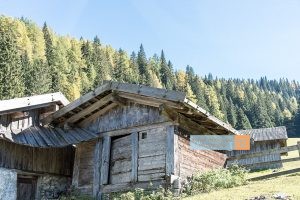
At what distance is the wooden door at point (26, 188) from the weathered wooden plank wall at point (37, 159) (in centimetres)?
84

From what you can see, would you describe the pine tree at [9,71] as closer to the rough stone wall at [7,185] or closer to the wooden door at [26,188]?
the wooden door at [26,188]

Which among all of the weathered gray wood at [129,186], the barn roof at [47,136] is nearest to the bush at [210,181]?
the weathered gray wood at [129,186]

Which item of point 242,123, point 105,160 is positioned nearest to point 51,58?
point 242,123

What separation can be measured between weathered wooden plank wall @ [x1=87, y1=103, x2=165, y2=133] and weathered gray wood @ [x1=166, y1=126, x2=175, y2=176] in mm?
606

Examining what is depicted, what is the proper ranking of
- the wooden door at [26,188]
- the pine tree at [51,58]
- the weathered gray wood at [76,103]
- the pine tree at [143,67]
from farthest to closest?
1. the pine tree at [143,67]
2. the pine tree at [51,58]
3. the wooden door at [26,188]
4. the weathered gray wood at [76,103]

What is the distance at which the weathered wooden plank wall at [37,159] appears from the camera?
16891 mm

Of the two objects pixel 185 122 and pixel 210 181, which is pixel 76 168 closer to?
pixel 185 122

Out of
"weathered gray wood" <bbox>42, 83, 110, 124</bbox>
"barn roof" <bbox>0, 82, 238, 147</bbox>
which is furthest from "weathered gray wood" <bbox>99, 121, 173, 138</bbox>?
"weathered gray wood" <bbox>42, 83, 110, 124</bbox>

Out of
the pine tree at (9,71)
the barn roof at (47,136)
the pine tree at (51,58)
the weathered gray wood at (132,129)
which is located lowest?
the barn roof at (47,136)

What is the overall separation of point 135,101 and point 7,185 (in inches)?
227

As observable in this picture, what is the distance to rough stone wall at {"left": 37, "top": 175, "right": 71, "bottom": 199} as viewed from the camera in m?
18.4

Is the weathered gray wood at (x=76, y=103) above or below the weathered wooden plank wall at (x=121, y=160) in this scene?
above

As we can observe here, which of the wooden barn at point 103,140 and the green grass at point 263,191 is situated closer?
the green grass at point 263,191

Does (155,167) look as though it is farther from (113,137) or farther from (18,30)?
(18,30)
